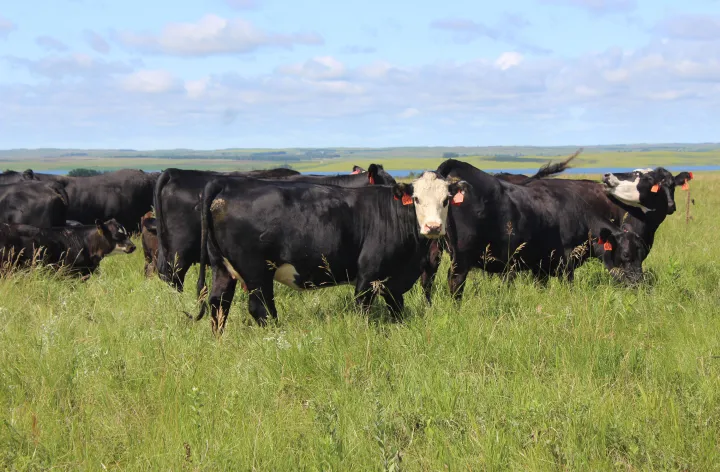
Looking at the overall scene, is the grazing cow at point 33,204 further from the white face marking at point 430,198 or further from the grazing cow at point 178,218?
the white face marking at point 430,198

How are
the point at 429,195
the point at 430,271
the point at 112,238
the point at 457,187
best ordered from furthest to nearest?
the point at 112,238
the point at 430,271
the point at 457,187
the point at 429,195

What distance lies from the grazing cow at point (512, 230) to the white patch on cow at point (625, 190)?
69 cm

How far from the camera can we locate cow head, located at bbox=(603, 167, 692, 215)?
31.7 ft

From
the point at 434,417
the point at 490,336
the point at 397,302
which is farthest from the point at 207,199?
the point at 434,417

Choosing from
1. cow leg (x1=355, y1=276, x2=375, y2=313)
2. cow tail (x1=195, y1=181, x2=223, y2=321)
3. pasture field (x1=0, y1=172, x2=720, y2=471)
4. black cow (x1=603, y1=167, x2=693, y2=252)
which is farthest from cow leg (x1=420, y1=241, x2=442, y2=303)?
cow tail (x1=195, y1=181, x2=223, y2=321)

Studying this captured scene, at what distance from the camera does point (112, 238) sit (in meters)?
11.4

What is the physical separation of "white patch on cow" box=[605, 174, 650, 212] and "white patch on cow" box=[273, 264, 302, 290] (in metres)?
5.08

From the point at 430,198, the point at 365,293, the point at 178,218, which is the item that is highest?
the point at 430,198

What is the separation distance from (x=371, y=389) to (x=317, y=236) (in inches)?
93.3

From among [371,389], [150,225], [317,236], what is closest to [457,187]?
[317,236]

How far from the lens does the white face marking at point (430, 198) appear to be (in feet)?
22.8

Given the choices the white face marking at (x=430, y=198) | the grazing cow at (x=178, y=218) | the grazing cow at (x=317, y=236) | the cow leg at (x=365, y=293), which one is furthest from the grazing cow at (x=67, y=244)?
the white face marking at (x=430, y=198)

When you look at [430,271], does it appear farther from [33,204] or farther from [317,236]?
[33,204]

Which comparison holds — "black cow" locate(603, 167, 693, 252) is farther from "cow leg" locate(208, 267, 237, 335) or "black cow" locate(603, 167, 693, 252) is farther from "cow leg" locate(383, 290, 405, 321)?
"cow leg" locate(208, 267, 237, 335)
